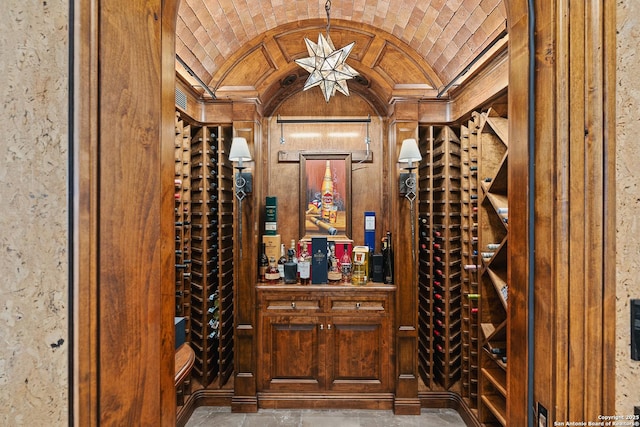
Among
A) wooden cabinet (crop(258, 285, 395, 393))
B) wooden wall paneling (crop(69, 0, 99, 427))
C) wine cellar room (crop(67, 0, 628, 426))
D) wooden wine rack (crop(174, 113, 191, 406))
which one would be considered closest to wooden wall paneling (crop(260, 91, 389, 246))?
wine cellar room (crop(67, 0, 628, 426))

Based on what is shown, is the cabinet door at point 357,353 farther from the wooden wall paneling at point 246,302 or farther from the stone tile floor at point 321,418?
the wooden wall paneling at point 246,302

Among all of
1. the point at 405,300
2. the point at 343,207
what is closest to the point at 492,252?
the point at 405,300

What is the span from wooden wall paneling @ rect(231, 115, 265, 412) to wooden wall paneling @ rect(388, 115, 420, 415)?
3.80 feet

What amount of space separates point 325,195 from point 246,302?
1.14 m

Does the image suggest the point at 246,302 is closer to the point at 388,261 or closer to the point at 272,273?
the point at 272,273

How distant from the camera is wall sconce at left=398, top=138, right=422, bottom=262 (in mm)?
2561

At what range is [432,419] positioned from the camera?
2.68 m

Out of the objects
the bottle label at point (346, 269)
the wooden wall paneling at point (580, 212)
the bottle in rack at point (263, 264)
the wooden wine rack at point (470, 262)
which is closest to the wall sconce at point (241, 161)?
the bottle in rack at point (263, 264)

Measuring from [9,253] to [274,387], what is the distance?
8.36 ft

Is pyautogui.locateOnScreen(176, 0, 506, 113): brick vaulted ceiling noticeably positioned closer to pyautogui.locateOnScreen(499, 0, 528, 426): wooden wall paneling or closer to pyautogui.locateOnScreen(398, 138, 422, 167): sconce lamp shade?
pyautogui.locateOnScreen(398, 138, 422, 167): sconce lamp shade

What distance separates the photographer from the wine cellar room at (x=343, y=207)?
7.50 feet

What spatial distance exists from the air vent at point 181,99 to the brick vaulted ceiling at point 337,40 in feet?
0.35

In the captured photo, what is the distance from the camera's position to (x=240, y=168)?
2625 millimetres

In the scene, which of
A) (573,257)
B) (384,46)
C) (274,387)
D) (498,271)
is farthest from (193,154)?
(573,257)
